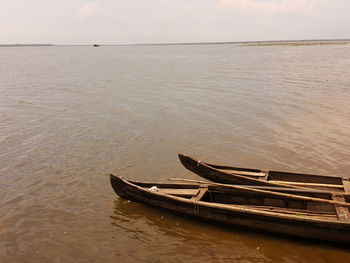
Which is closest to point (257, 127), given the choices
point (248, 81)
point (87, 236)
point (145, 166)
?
point (145, 166)

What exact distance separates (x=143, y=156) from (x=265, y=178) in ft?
16.0

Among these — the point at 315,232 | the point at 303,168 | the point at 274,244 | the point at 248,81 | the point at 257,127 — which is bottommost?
the point at 274,244

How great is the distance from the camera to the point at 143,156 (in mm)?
12109

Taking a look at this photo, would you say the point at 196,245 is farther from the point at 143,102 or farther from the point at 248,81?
the point at 248,81

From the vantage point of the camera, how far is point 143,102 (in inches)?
843

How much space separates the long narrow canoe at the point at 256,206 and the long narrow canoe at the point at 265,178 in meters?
0.59

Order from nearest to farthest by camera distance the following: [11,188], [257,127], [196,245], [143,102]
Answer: [196,245], [11,188], [257,127], [143,102]

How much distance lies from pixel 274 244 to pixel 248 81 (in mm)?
23636

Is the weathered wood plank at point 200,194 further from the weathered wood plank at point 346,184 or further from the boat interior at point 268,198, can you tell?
the weathered wood plank at point 346,184

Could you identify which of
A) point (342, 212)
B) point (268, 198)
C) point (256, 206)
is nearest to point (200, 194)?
point (256, 206)

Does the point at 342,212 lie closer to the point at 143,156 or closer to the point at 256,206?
the point at 256,206

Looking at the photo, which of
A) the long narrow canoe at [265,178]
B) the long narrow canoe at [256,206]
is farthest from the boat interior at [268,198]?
the long narrow canoe at [265,178]

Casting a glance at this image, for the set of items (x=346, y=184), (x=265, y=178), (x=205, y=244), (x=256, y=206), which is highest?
(x=346, y=184)

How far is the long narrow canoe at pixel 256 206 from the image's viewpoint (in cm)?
678
